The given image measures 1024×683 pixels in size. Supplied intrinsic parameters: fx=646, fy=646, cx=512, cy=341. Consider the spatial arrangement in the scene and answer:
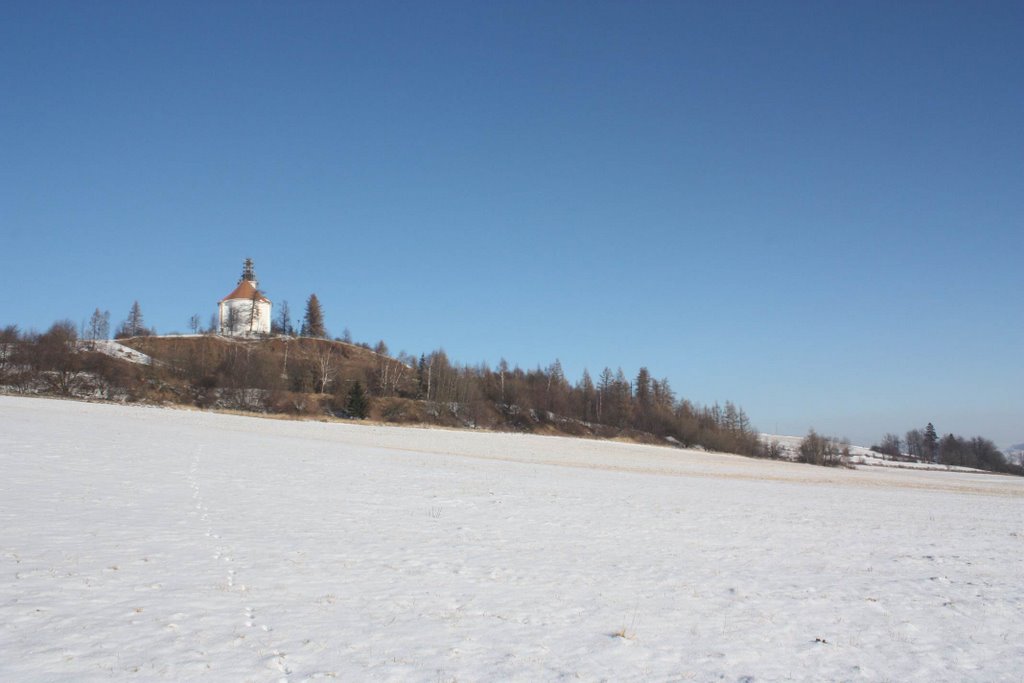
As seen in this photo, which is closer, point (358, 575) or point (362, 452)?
point (358, 575)

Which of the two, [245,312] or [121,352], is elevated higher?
[245,312]

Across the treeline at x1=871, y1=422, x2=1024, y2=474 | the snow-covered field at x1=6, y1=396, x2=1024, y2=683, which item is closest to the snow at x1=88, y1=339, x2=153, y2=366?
the snow-covered field at x1=6, y1=396, x2=1024, y2=683

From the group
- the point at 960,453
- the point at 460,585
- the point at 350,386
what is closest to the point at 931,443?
the point at 960,453

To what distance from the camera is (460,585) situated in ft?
39.0

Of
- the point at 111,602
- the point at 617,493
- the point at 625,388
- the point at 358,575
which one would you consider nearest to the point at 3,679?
the point at 111,602

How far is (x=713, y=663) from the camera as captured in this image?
8.98 m

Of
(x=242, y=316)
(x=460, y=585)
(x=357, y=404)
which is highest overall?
(x=242, y=316)

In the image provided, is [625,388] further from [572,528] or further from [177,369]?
[572,528]

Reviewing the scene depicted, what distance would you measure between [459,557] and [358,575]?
261 cm

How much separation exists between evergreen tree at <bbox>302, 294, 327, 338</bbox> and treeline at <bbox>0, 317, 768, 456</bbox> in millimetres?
834

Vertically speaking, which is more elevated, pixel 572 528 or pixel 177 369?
pixel 177 369

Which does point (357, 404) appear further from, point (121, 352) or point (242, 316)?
point (242, 316)

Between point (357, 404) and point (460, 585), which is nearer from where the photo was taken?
point (460, 585)

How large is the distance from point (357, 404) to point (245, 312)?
64308mm
